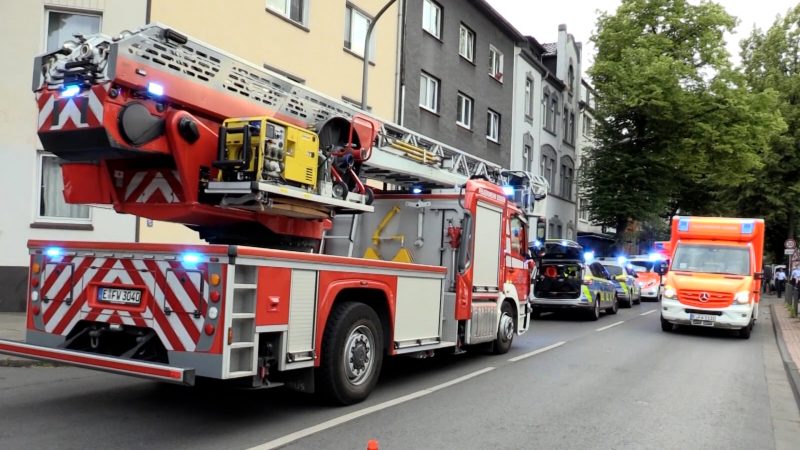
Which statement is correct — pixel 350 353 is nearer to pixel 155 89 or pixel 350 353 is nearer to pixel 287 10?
pixel 155 89

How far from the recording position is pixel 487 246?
9.41 meters

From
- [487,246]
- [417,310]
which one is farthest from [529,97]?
[417,310]

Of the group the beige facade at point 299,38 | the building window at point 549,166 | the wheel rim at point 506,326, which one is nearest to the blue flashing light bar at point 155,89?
the wheel rim at point 506,326

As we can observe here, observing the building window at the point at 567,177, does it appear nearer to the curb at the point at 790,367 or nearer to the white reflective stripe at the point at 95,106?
the curb at the point at 790,367

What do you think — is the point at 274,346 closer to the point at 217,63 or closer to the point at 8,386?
the point at 217,63

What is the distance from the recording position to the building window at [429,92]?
907 inches

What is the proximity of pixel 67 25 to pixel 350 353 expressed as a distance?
35.0 feet

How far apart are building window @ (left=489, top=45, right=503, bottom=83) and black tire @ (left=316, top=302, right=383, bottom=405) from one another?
23.2 metres

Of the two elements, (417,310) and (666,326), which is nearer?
(417,310)

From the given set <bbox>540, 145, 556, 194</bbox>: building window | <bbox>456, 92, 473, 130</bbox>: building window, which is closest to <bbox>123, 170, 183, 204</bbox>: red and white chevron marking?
<bbox>456, 92, 473, 130</bbox>: building window

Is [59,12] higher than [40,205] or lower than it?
higher

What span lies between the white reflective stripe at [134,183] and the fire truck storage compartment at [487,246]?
437 centimetres

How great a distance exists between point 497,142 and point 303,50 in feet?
45.8

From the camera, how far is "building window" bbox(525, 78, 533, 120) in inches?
1288
